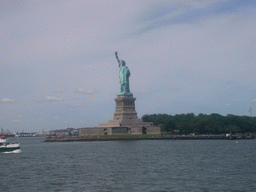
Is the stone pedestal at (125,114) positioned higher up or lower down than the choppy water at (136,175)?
higher up

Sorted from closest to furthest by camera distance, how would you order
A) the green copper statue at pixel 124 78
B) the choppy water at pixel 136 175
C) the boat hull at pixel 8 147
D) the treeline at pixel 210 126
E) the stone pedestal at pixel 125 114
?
the choppy water at pixel 136 175
the boat hull at pixel 8 147
the treeline at pixel 210 126
the stone pedestal at pixel 125 114
the green copper statue at pixel 124 78

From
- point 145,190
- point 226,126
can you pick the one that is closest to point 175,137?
point 226,126

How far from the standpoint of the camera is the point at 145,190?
3453 centimetres

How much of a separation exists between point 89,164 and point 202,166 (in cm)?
1611

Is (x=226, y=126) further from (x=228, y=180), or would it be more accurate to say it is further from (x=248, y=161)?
(x=228, y=180)

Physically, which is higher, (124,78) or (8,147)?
(124,78)

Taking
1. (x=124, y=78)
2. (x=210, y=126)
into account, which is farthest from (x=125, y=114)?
(x=210, y=126)

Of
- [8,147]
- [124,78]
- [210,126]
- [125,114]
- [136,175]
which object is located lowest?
[136,175]

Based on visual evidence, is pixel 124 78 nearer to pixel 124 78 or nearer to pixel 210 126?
pixel 124 78

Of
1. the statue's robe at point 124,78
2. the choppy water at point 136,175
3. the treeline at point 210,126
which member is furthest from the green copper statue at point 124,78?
the choppy water at point 136,175

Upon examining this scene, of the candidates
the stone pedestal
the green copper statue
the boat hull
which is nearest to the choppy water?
the boat hull

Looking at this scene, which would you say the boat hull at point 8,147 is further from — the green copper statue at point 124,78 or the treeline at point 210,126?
the treeline at point 210,126

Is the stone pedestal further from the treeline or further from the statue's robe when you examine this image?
the treeline

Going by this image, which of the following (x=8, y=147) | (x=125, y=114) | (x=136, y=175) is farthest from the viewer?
(x=125, y=114)
